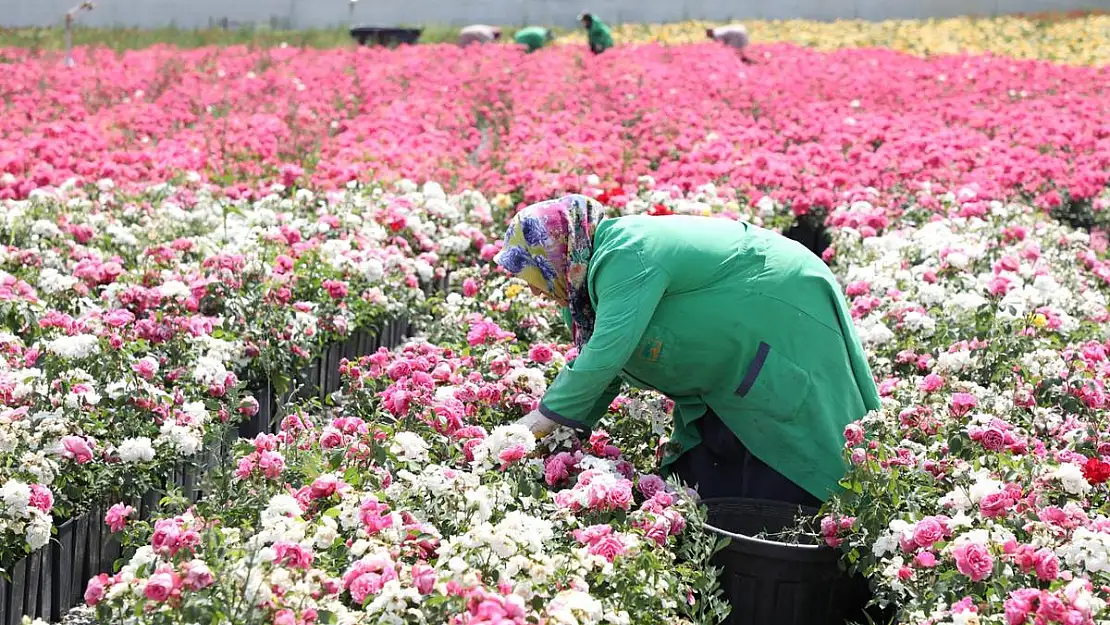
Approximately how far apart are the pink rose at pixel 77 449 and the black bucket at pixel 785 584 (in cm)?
171

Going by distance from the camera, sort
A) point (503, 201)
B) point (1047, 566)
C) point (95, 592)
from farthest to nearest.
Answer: point (503, 201)
point (1047, 566)
point (95, 592)

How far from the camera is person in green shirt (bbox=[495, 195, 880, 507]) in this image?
11.0 ft

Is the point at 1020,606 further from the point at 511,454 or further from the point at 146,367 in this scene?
the point at 146,367

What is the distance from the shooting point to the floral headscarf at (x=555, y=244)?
3.43 m

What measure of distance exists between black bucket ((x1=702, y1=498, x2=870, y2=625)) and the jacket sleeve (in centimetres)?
49

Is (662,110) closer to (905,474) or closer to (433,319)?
→ (433,319)

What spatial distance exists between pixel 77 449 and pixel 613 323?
1.50m

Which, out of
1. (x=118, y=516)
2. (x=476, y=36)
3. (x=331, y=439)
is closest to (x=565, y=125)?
(x=331, y=439)

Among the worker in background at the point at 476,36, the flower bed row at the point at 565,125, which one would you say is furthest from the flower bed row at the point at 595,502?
the worker in background at the point at 476,36

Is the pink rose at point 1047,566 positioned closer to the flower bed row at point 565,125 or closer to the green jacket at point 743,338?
the green jacket at point 743,338

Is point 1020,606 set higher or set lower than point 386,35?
lower

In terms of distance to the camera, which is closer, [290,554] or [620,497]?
[290,554]

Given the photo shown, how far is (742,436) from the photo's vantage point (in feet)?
12.0

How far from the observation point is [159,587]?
2359 millimetres
